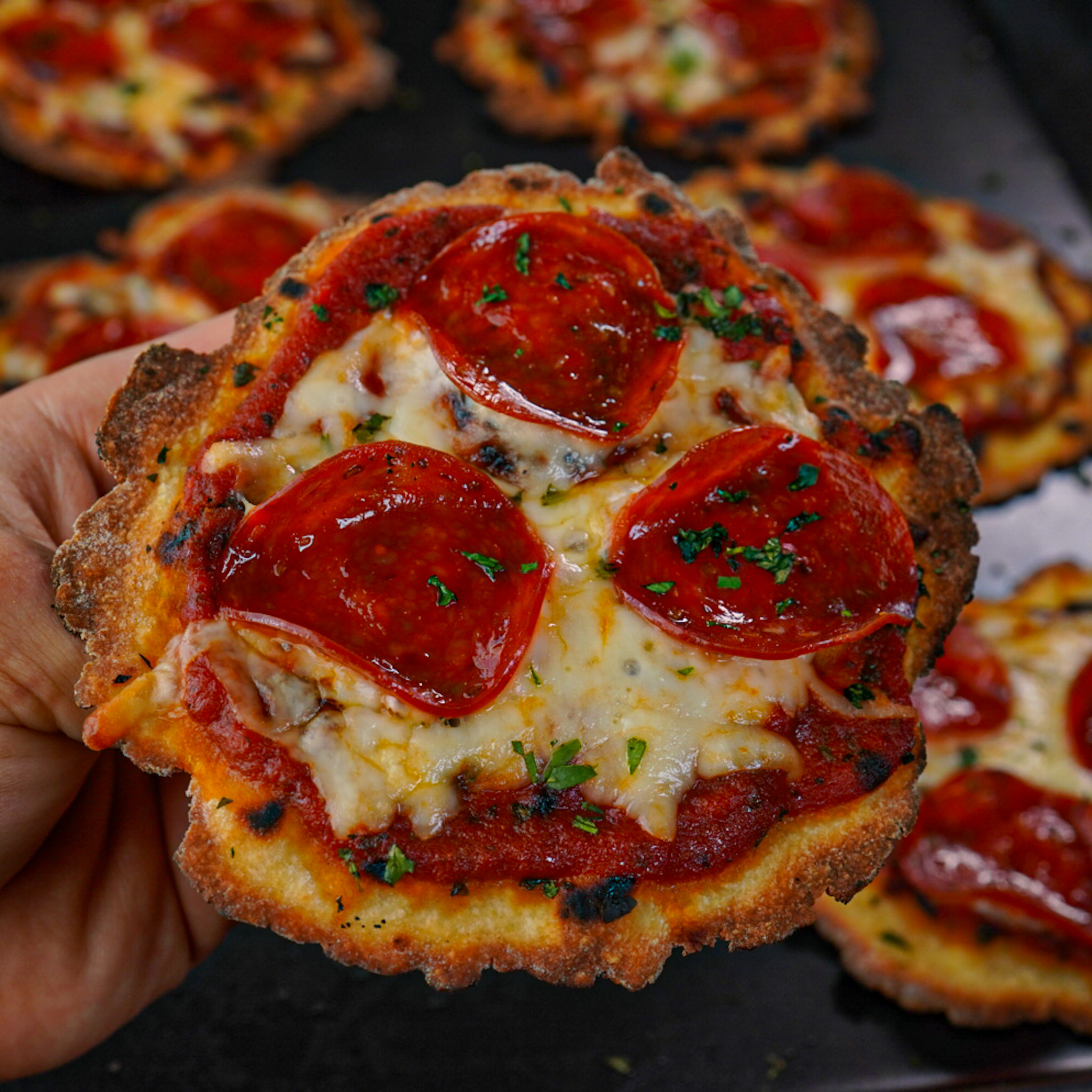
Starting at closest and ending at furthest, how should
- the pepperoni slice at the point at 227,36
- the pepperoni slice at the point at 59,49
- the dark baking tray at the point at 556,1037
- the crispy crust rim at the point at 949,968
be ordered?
the dark baking tray at the point at 556,1037 → the crispy crust rim at the point at 949,968 → the pepperoni slice at the point at 59,49 → the pepperoni slice at the point at 227,36

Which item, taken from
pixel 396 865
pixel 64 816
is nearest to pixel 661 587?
pixel 396 865

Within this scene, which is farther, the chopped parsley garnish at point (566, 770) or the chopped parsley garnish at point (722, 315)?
the chopped parsley garnish at point (722, 315)

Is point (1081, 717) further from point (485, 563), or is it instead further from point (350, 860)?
point (350, 860)

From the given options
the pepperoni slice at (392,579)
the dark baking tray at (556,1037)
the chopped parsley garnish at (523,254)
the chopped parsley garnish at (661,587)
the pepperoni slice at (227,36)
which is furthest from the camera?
the pepperoni slice at (227,36)

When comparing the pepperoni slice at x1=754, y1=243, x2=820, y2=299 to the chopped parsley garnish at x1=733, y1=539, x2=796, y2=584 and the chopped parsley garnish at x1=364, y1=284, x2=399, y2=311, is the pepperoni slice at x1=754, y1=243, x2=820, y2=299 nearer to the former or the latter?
the chopped parsley garnish at x1=364, y1=284, x2=399, y2=311

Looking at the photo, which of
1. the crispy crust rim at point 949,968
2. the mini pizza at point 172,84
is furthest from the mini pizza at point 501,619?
the mini pizza at point 172,84

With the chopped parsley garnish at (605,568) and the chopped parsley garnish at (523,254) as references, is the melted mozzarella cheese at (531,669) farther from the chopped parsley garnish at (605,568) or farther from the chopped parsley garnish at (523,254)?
the chopped parsley garnish at (523,254)

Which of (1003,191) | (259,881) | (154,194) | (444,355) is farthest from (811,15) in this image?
(259,881)
